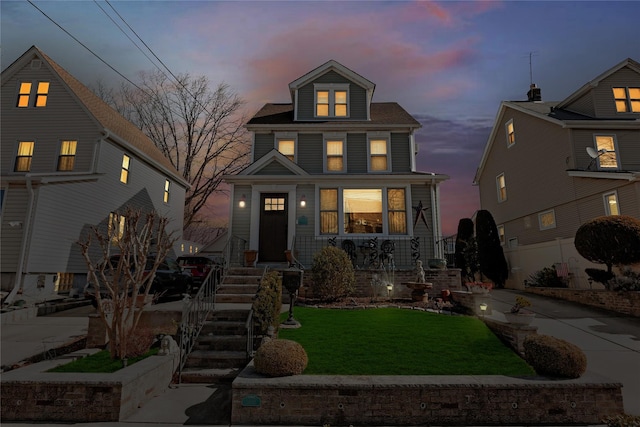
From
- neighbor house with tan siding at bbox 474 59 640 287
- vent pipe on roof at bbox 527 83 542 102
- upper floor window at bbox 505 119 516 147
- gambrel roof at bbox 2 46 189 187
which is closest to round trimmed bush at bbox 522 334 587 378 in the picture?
neighbor house with tan siding at bbox 474 59 640 287

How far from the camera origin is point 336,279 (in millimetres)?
10523

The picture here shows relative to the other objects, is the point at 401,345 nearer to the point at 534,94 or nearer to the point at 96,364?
the point at 96,364

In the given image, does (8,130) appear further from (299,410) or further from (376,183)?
(299,410)

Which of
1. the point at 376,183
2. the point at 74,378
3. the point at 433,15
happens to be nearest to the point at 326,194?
A: the point at 376,183

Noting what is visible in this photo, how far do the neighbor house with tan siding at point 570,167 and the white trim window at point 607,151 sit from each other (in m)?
0.04

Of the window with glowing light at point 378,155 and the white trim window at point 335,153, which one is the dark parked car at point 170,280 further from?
the window with glowing light at point 378,155

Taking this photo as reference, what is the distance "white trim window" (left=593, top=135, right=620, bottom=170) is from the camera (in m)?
16.1

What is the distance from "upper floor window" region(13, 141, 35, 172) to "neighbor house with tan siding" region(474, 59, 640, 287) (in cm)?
2378

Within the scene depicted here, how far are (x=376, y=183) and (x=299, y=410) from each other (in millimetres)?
10685

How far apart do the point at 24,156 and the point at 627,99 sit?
1168 inches

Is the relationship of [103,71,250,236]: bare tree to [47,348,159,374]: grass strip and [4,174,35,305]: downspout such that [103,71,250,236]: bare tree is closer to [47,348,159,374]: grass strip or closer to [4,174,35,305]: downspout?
[4,174,35,305]: downspout

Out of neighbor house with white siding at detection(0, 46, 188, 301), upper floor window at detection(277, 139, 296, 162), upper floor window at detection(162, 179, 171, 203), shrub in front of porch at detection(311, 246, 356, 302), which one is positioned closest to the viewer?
shrub in front of porch at detection(311, 246, 356, 302)

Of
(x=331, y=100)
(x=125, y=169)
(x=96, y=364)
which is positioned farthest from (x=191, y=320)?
(x=125, y=169)

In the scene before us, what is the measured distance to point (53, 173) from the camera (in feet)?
46.4
